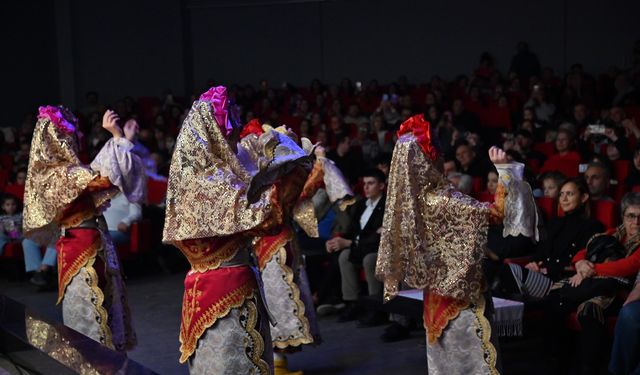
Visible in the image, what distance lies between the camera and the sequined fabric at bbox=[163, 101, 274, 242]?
3.69 m

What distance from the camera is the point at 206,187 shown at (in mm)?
3746

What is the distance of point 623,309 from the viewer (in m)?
5.19

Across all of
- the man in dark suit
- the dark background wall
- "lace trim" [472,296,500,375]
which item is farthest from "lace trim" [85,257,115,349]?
the dark background wall

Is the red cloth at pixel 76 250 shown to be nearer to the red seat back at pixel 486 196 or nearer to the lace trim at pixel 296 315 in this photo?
the lace trim at pixel 296 315

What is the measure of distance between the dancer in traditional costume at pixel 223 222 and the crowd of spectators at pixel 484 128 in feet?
7.06

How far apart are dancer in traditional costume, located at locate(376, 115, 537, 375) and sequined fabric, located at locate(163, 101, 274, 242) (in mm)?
935

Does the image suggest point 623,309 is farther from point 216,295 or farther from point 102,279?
point 102,279

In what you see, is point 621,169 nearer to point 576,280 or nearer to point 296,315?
point 576,280

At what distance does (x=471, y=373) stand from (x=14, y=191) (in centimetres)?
746

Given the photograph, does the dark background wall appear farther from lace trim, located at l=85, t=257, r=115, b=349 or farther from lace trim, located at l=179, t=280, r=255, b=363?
lace trim, located at l=179, t=280, r=255, b=363

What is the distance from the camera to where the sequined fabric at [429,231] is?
4.39 meters

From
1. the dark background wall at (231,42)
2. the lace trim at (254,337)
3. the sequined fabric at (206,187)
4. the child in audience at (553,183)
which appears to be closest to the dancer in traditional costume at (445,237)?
the lace trim at (254,337)

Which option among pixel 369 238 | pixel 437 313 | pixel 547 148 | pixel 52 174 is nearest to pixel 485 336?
pixel 437 313

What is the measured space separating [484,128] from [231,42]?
7923 mm
